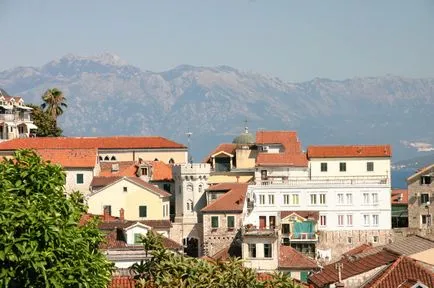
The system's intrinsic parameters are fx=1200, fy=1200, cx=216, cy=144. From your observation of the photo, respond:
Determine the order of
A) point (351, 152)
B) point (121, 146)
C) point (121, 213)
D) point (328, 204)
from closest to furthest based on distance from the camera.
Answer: point (121, 213)
point (328, 204)
point (351, 152)
point (121, 146)

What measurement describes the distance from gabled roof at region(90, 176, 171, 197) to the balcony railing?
26.7 ft

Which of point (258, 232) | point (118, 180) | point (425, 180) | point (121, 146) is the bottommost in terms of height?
point (258, 232)

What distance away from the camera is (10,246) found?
107ft

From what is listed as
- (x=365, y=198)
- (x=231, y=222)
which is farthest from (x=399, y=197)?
(x=231, y=222)

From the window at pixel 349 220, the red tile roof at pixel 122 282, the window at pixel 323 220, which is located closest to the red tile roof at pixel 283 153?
the window at pixel 323 220

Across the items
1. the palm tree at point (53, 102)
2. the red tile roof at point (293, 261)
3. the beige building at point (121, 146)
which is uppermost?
the palm tree at point (53, 102)

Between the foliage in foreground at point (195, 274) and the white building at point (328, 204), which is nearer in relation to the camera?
the foliage in foreground at point (195, 274)

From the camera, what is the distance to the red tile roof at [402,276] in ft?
148

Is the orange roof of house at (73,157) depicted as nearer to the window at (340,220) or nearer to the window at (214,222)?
the window at (214,222)

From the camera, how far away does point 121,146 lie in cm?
10244

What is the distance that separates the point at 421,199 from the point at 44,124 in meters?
44.6

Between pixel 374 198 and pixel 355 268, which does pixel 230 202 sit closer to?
pixel 374 198

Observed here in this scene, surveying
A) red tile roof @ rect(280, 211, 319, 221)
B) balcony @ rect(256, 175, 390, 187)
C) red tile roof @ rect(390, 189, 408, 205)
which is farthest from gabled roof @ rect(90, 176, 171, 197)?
red tile roof @ rect(390, 189, 408, 205)

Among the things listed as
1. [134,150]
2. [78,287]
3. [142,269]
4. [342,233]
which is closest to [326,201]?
[342,233]
